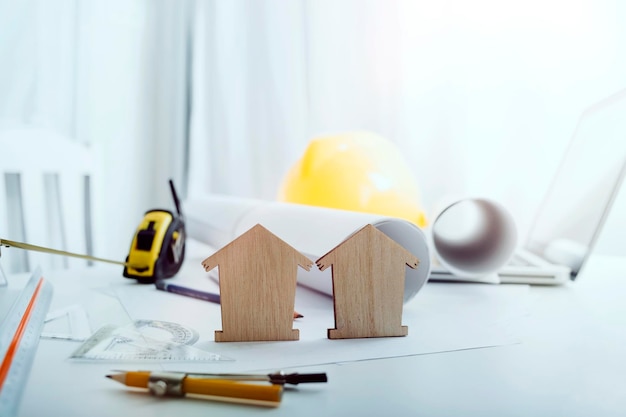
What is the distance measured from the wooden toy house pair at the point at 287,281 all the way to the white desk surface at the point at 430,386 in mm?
64

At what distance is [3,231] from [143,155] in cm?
64

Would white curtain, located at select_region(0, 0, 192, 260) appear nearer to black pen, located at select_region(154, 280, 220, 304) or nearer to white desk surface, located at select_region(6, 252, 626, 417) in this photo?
black pen, located at select_region(154, 280, 220, 304)

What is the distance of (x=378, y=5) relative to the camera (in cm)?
122

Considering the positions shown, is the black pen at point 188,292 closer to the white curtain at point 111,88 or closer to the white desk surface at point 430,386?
the white desk surface at point 430,386

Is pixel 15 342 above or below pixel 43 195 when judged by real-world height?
above

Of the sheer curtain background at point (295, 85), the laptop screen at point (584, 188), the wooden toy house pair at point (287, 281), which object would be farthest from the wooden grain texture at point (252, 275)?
the sheer curtain background at point (295, 85)

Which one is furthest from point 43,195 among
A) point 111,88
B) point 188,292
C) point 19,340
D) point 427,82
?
point 427,82

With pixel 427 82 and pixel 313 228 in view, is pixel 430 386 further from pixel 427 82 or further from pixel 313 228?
pixel 427 82

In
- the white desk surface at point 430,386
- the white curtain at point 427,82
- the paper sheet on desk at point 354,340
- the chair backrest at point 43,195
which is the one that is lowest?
the chair backrest at point 43,195

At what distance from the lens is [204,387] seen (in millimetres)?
370

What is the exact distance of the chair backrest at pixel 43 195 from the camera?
108cm

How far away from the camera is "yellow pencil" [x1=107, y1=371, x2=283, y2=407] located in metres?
0.36

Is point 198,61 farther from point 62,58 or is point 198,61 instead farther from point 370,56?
point 370,56

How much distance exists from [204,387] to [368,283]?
19 cm
